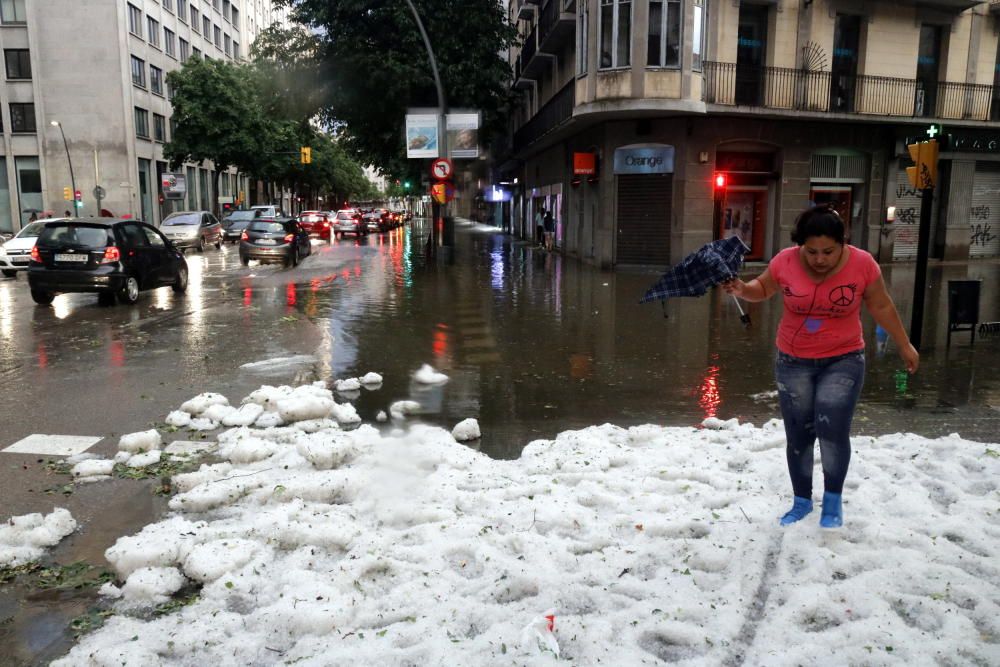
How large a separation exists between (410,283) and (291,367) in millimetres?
9408

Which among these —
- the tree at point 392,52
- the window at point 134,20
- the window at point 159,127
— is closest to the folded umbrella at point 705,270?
the tree at point 392,52

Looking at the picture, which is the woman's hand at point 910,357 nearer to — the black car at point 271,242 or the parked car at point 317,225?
the black car at point 271,242

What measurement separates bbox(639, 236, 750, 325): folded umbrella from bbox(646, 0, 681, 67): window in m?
17.2

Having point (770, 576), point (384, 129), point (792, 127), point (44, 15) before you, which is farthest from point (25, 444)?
point (44, 15)

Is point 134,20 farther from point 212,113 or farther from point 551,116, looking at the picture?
point 551,116

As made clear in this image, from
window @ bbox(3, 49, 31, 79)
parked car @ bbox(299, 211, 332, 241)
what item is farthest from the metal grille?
window @ bbox(3, 49, 31, 79)

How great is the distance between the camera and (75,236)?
13.4 m

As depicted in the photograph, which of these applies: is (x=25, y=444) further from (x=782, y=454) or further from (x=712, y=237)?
(x=712, y=237)

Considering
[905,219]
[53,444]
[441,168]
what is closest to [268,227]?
[441,168]

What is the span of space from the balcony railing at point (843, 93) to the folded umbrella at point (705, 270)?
18.1 meters

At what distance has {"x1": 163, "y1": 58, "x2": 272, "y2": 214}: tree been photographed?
151 feet

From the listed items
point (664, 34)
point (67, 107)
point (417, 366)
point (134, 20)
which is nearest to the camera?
point (417, 366)

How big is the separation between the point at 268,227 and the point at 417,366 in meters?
16.9

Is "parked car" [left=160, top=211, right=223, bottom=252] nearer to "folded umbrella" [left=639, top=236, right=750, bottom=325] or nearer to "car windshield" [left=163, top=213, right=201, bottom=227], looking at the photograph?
"car windshield" [left=163, top=213, right=201, bottom=227]
